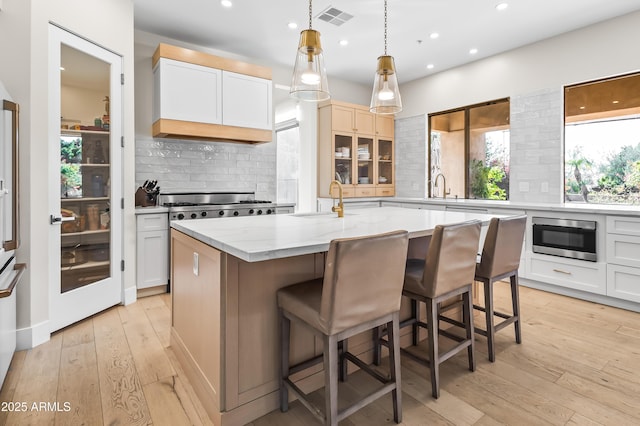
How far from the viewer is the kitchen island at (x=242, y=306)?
1.60 m

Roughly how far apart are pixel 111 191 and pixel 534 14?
4.60 m

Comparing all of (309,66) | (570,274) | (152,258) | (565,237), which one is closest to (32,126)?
(152,258)

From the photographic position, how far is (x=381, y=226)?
2156mm

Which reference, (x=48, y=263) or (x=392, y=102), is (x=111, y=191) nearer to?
(x=48, y=263)

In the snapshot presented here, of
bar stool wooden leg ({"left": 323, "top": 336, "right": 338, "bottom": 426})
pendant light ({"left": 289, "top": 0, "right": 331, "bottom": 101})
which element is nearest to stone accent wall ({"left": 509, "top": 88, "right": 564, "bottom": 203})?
pendant light ({"left": 289, "top": 0, "right": 331, "bottom": 101})

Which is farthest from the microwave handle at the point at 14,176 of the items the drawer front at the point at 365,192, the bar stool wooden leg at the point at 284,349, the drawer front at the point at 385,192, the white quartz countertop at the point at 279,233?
the drawer front at the point at 385,192

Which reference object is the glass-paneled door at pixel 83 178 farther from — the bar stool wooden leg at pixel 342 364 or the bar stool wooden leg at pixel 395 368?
the bar stool wooden leg at pixel 395 368

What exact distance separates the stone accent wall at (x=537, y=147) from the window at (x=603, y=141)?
6.9 inches

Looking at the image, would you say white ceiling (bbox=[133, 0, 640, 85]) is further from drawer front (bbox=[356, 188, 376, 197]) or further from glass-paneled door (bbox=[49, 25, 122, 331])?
drawer front (bbox=[356, 188, 376, 197])

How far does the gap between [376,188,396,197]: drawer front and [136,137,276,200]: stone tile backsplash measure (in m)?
1.82

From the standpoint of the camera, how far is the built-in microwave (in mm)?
3443

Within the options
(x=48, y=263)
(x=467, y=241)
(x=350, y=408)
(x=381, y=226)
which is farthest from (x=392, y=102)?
(x=48, y=263)

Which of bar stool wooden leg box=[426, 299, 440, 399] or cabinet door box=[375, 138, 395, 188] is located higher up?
cabinet door box=[375, 138, 395, 188]

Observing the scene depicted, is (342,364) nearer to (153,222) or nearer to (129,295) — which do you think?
(129,295)
